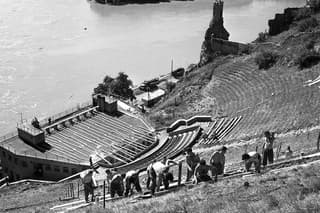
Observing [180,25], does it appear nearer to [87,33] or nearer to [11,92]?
[87,33]

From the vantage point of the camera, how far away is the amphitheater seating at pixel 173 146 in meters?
26.1

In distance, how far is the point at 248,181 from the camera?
12359 millimetres

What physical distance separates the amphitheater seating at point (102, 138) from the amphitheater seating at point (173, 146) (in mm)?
1288

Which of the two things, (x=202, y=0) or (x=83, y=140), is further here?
(x=202, y=0)

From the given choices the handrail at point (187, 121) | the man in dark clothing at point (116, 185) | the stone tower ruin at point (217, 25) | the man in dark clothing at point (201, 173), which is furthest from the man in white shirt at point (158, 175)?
the stone tower ruin at point (217, 25)

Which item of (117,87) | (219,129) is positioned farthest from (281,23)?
(219,129)

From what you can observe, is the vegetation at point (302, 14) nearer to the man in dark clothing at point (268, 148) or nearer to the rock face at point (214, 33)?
the rock face at point (214, 33)

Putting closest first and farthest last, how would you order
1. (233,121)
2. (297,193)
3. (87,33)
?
(297,193) → (233,121) → (87,33)

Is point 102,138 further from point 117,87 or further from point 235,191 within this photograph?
point 235,191

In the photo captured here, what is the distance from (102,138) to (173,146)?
596 centimetres

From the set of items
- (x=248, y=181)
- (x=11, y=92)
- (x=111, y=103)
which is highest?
(x=248, y=181)

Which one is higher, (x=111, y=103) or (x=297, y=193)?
(x=297, y=193)

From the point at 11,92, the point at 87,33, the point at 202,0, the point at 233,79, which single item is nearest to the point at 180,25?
the point at 87,33

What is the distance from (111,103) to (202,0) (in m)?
80.3
